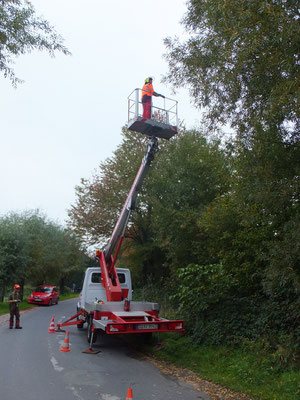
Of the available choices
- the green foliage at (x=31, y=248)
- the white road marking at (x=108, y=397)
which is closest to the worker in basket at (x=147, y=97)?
the white road marking at (x=108, y=397)

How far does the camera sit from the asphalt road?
5734 mm

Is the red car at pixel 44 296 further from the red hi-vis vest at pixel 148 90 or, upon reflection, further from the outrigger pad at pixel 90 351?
the red hi-vis vest at pixel 148 90

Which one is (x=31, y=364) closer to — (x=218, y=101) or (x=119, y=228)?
(x=119, y=228)

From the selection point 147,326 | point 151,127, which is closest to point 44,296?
point 147,326

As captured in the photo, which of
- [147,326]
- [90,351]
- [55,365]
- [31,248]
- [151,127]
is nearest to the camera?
[55,365]

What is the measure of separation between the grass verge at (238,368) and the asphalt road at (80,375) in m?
0.72

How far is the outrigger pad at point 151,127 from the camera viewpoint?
9.99m

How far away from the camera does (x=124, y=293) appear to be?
11664mm

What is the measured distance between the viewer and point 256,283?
10297 mm

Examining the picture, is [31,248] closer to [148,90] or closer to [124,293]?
[124,293]

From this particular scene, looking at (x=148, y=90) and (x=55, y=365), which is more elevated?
(x=148, y=90)

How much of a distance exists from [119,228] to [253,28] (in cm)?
756

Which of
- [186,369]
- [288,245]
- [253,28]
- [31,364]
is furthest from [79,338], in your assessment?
[253,28]

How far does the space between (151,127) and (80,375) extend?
6738 millimetres
